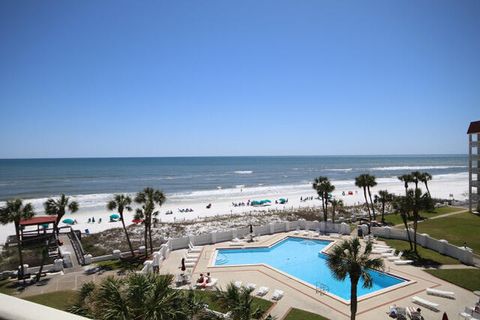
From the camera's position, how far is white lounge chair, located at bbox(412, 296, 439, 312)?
56.2ft

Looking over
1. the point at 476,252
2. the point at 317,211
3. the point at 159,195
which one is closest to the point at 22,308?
the point at 159,195

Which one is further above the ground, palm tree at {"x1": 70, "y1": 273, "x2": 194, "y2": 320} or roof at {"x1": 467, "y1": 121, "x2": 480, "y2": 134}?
roof at {"x1": 467, "y1": 121, "x2": 480, "y2": 134}

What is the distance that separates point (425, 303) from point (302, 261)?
10809mm

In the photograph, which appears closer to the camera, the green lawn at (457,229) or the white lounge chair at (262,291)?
the white lounge chair at (262,291)

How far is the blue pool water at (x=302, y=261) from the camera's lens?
21.6 m

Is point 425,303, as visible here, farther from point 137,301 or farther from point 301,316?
point 137,301

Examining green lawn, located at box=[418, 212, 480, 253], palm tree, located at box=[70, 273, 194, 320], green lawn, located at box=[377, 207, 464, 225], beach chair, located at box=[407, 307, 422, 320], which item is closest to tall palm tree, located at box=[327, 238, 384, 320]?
beach chair, located at box=[407, 307, 422, 320]

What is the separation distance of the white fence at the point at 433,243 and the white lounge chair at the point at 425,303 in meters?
9.14

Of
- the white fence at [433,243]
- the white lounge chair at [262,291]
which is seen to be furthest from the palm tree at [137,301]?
the white fence at [433,243]

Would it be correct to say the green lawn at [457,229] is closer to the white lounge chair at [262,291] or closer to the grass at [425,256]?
the grass at [425,256]

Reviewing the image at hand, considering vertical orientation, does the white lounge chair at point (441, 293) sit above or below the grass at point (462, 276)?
above

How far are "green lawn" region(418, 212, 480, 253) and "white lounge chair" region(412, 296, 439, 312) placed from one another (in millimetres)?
12894

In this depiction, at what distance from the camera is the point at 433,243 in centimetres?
2755

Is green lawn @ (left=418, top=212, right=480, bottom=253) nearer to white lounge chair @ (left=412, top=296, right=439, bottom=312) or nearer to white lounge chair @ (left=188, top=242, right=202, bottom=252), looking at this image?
white lounge chair @ (left=412, top=296, right=439, bottom=312)
